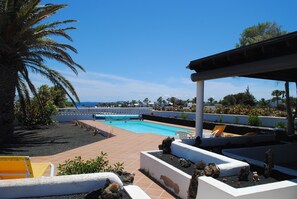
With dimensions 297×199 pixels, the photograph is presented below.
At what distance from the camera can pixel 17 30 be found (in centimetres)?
1125

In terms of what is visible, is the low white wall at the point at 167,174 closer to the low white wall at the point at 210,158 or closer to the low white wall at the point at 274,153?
the low white wall at the point at 210,158

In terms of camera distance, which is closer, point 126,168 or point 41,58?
point 126,168

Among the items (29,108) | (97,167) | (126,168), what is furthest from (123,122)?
(97,167)

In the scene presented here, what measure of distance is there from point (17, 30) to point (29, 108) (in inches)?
294

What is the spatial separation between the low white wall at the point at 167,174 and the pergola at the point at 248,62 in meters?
2.89

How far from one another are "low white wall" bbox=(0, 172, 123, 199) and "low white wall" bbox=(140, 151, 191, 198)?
1.77 meters

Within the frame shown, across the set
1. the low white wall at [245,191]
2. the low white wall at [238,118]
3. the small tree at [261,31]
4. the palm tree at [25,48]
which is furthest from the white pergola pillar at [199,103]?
the small tree at [261,31]

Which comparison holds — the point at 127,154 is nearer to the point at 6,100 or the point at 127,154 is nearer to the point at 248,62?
the point at 248,62

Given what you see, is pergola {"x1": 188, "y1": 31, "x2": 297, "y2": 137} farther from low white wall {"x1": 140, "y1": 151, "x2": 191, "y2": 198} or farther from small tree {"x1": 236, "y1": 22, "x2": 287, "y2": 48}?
small tree {"x1": 236, "y1": 22, "x2": 287, "y2": 48}

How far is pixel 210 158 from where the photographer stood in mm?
5887

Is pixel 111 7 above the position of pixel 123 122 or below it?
above

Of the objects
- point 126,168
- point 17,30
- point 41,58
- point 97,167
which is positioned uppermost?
point 17,30

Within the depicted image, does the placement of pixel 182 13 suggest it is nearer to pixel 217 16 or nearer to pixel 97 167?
pixel 217 16

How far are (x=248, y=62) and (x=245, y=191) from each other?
3.92m
